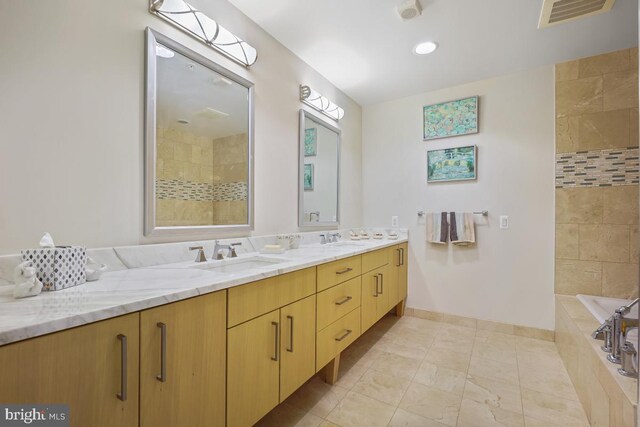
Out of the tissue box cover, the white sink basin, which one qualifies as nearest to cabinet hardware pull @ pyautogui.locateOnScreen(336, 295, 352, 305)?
the white sink basin

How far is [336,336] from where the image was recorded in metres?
1.70

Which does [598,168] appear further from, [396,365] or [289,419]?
[289,419]

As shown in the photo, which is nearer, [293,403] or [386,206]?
[293,403]

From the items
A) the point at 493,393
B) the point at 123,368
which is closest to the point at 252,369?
the point at 123,368

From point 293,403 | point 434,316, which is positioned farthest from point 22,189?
point 434,316

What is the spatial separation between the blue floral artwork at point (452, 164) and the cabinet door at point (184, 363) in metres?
2.46

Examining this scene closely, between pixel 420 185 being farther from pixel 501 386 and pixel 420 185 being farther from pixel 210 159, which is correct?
pixel 210 159

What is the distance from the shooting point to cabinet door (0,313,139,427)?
59 cm

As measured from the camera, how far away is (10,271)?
920 millimetres

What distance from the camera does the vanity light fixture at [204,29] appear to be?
135 centimetres

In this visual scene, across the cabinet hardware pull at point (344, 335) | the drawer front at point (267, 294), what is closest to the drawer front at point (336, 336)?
the cabinet hardware pull at point (344, 335)

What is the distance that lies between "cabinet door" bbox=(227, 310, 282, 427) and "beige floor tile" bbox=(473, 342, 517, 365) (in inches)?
67.8

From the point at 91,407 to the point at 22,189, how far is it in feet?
2.54
